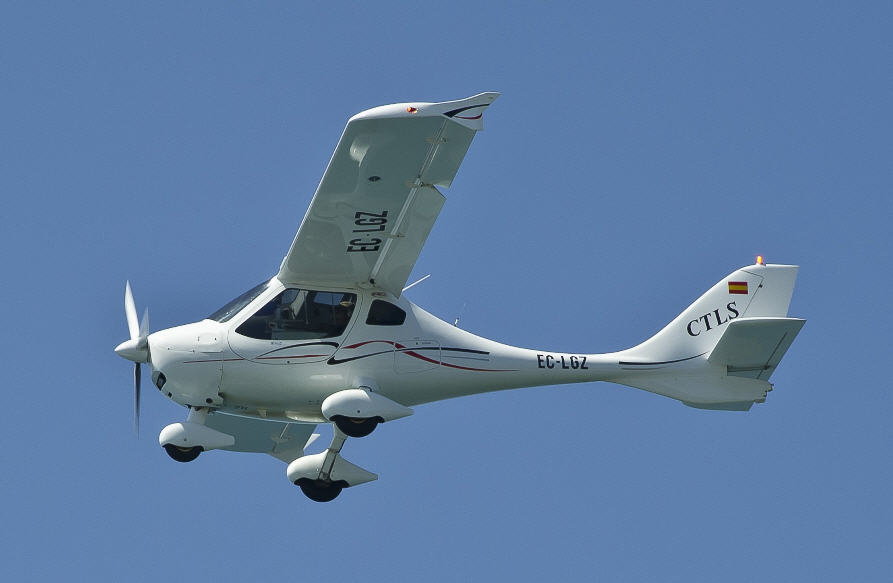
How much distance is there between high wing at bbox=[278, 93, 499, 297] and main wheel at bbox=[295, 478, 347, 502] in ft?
9.21

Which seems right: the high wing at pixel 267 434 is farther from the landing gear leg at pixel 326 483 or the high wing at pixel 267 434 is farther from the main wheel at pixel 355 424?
the main wheel at pixel 355 424

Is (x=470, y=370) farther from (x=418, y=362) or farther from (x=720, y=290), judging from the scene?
(x=720, y=290)

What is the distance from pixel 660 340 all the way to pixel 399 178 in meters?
4.80

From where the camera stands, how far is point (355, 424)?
17531 millimetres

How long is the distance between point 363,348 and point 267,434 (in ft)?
11.8

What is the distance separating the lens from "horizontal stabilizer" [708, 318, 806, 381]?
18594mm

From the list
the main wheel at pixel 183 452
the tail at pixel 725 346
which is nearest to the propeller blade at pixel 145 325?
the main wheel at pixel 183 452

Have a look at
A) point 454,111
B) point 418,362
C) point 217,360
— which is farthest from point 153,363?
point 454,111

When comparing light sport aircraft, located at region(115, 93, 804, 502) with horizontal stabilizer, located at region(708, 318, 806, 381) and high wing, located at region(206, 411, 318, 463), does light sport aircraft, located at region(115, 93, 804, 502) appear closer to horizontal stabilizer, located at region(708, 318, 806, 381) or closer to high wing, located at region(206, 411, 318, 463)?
horizontal stabilizer, located at region(708, 318, 806, 381)

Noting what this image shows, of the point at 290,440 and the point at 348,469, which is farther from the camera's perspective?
the point at 290,440

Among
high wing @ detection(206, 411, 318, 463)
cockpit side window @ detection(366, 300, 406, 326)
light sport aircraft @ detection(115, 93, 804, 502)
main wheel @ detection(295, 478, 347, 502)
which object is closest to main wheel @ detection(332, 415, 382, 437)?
light sport aircraft @ detection(115, 93, 804, 502)

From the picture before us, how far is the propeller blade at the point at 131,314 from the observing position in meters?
19.0

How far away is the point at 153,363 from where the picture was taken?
17953 mm

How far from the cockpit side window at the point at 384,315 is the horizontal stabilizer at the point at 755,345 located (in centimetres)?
425
